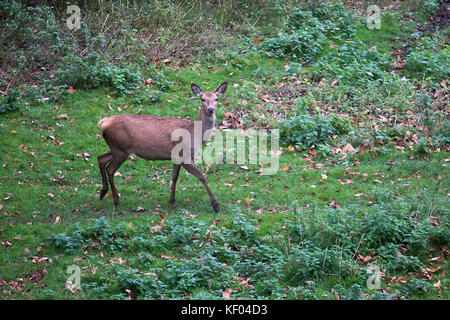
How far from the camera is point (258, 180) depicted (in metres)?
Result: 10.5

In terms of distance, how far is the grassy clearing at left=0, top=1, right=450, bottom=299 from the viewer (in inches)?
291

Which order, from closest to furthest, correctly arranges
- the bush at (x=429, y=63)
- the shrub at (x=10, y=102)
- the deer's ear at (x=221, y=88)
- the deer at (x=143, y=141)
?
the deer at (x=143, y=141)
the deer's ear at (x=221, y=88)
the shrub at (x=10, y=102)
the bush at (x=429, y=63)

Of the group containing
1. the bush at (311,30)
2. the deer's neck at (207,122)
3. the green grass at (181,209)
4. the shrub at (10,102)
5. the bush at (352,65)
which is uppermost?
the bush at (311,30)

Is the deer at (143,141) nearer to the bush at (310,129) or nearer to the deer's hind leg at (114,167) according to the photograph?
the deer's hind leg at (114,167)

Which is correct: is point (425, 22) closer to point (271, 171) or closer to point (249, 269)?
point (271, 171)

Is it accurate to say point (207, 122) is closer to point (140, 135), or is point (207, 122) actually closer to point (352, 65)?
point (140, 135)

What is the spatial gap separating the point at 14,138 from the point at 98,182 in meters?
2.31

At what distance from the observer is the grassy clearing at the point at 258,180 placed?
7.39m

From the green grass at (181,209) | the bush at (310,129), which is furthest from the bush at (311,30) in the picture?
the bush at (310,129)

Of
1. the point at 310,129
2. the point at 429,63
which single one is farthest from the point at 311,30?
the point at 310,129

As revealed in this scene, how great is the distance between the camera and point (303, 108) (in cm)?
1244

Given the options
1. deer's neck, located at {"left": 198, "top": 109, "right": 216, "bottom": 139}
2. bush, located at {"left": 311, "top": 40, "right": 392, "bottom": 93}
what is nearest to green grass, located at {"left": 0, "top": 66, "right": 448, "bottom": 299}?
deer's neck, located at {"left": 198, "top": 109, "right": 216, "bottom": 139}

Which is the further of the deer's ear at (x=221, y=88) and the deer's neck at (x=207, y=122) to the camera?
the deer's ear at (x=221, y=88)
